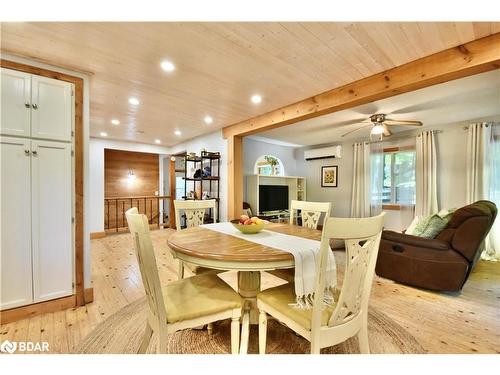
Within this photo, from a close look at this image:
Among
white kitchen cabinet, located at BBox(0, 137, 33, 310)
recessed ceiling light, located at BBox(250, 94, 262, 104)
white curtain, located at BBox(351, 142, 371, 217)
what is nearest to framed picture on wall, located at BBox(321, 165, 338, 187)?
white curtain, located at BBox(351, 142, 371, 217)

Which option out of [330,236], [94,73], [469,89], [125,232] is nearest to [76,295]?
[94,73]

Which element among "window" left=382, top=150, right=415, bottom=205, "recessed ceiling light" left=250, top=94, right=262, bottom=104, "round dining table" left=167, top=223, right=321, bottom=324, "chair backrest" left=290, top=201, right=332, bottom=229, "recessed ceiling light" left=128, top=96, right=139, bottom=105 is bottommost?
Result: "round dining table" left=167, top=223, right=321, bottom=324

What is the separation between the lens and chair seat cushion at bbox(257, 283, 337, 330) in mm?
1198

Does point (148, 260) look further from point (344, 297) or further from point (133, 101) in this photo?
point (133, 101)

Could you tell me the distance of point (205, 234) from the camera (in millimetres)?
1810

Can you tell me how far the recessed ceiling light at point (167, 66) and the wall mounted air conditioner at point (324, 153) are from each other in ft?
14.1

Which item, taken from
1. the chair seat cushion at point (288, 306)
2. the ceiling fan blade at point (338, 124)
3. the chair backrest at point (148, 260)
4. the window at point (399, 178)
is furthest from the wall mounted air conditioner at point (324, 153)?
the chair backrest at point (148, 260)

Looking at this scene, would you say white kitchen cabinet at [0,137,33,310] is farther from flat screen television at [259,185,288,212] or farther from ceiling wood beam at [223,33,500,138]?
flat screen television at [259,185,288,212]

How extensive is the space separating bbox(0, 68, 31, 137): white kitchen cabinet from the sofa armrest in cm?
373

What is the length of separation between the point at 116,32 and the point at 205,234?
1567 millimetres

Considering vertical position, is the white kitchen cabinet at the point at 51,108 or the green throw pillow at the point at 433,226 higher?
the white kitchen cabinet at the point at 51,108

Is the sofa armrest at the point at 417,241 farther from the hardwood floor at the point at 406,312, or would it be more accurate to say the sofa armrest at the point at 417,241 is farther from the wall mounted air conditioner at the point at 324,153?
the wall mounted air conditioner at the point at 324,153

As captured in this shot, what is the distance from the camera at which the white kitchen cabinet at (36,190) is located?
1.85 m

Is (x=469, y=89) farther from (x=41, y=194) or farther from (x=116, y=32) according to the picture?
(x=41, y=194)
